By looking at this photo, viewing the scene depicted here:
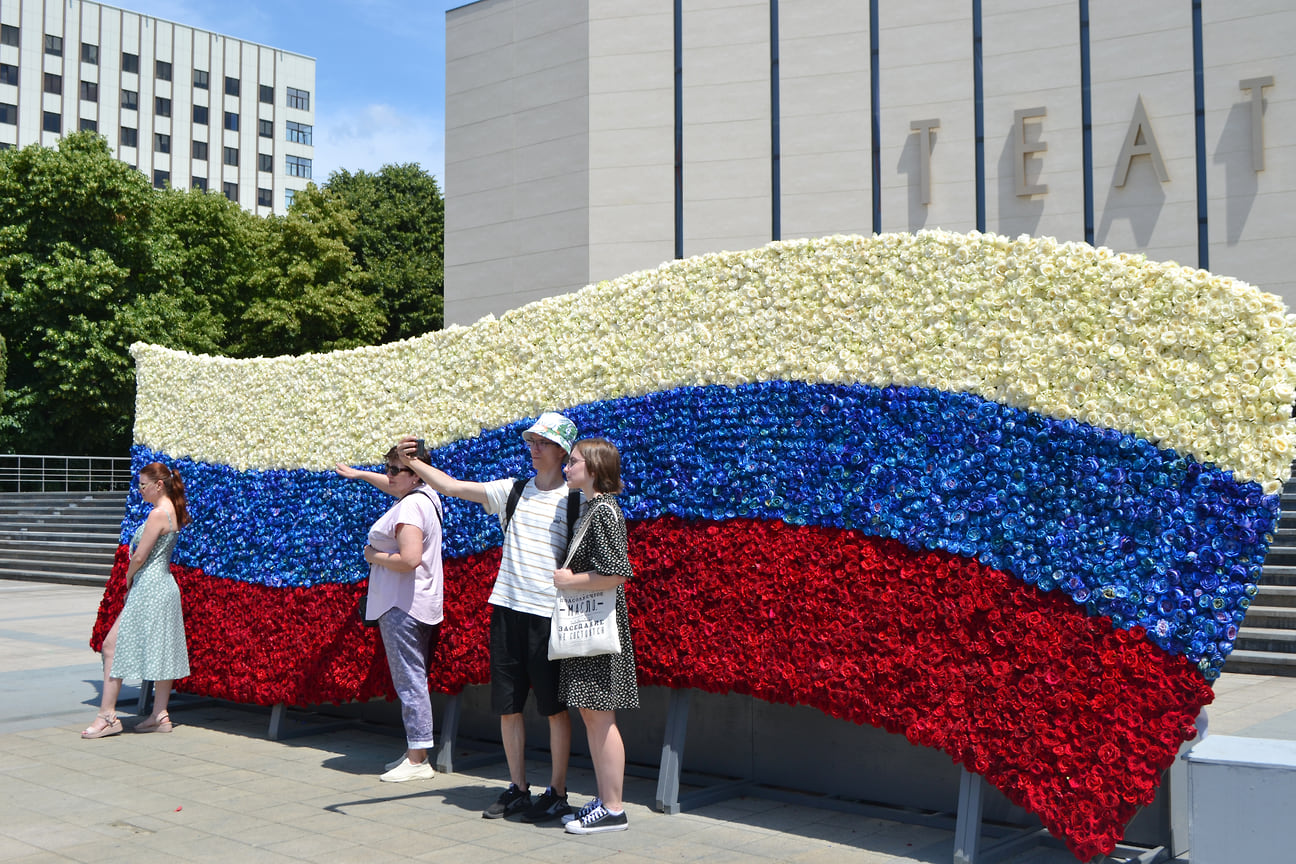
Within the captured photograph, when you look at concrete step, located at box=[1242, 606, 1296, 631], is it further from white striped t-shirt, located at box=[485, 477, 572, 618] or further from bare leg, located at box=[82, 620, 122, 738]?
bare leg, located at box=[82, 620, 122, 738]

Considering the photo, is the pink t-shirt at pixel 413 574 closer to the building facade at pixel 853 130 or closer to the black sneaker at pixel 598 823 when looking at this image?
the black sneaker at pixel 598 823

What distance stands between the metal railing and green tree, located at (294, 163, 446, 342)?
9122 mm

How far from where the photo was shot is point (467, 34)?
96.2ft

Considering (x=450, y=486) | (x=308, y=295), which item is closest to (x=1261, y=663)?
(x=450, y=486)

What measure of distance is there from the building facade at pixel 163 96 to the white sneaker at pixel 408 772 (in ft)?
188

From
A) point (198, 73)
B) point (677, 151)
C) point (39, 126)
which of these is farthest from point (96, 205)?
point (198, 73)

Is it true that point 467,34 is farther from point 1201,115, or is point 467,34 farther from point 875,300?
point 875,300

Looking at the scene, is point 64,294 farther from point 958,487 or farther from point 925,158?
point 958,487

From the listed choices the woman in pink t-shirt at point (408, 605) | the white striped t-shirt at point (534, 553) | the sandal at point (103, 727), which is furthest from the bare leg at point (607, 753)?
the sandal at point (103, 727)

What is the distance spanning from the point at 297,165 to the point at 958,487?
7722cm

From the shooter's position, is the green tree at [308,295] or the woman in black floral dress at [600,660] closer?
the woman in black floral dress at [600,660]

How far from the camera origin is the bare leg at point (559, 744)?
17.7ft

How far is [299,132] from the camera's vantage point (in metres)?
75.6

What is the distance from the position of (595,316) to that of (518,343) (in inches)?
23.5
